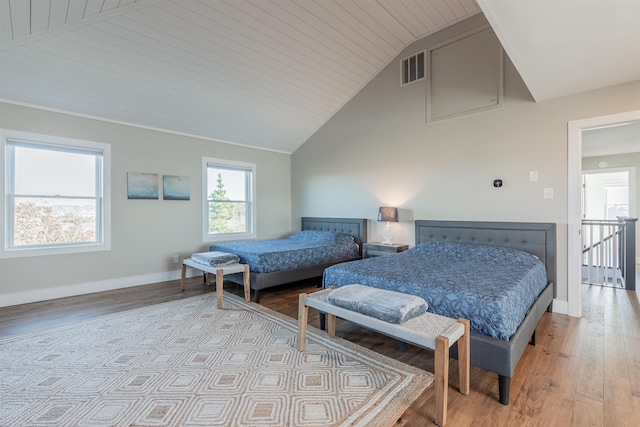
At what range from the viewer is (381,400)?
177 centimetres

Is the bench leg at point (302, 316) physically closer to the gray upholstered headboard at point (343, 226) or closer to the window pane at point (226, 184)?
the gray upholstered headboard at point (343, 226)

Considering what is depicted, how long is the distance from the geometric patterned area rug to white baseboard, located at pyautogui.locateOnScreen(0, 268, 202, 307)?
131 cm

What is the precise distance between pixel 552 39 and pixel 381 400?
2729 millimetres

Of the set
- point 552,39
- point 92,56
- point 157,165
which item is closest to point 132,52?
point 92,56

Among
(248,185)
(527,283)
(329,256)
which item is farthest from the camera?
(248,185)

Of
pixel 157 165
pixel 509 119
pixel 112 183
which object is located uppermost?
pixel 509 119

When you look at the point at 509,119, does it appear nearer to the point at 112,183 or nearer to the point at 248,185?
the point at 248,185

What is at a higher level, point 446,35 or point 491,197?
point 446,35

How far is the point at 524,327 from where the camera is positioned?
6.61ft

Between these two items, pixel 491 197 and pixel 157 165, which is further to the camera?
pixel 157 165

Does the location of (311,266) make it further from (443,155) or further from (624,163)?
(624,163)

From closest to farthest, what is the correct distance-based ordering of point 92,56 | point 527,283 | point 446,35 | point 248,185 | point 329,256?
point 527,283
point 92,56
point 446,35
point 329,256
point 248,185

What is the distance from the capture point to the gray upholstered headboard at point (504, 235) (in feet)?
10.7

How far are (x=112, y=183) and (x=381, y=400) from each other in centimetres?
438
